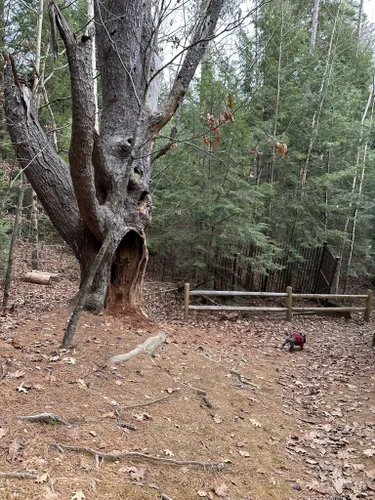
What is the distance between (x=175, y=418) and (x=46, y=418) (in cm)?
130

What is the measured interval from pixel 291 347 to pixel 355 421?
2822 millimetres

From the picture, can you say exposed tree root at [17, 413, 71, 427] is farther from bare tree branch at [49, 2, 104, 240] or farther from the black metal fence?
the black metal fence

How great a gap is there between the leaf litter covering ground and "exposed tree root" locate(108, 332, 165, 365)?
0.10m

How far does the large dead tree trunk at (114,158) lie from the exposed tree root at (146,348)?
2.94ft

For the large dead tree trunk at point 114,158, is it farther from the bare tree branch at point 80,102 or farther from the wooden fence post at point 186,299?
the wooden fence post at point 186,299

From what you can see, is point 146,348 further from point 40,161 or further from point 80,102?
point 80,102

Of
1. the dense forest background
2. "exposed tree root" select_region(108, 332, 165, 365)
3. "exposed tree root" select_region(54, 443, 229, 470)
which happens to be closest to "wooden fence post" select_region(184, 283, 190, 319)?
the dense forest background

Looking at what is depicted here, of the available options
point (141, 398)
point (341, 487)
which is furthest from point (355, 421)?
point (141, 398)

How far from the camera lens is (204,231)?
1022 cm

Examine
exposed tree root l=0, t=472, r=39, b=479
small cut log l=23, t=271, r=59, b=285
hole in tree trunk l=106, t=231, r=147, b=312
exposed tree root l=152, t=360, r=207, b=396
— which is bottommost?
exposed tree root l=152, t=360, r=207, b=396

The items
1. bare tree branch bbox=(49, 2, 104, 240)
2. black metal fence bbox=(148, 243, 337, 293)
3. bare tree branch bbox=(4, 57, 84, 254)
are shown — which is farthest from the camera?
black metal fence bbox=(148, 243, 337, 293)

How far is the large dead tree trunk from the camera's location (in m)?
4.84

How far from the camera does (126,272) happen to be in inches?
249

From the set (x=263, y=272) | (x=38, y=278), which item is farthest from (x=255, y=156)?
(x=38, y=278)
